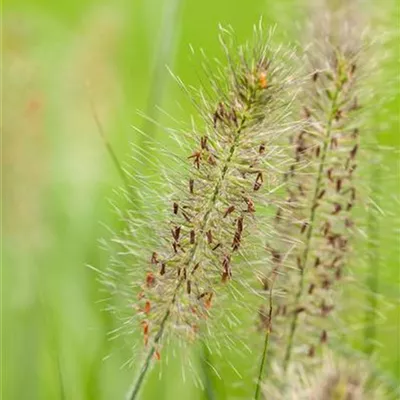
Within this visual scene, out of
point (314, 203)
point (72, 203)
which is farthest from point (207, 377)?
point (72, 203)

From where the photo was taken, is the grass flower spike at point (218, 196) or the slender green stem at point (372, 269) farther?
the slender green stem at point (372, 269)

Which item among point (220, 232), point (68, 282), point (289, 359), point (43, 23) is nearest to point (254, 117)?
point (220, 232)

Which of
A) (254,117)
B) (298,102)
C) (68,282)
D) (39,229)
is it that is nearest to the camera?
(254,117)

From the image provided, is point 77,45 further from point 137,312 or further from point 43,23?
point 43,23

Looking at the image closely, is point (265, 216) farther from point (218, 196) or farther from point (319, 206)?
point (319, 206)

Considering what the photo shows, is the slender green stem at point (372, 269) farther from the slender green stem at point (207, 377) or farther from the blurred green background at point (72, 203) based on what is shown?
the slender green stem at point (207, 377)

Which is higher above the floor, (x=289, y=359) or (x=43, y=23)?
(x=43, y=23)

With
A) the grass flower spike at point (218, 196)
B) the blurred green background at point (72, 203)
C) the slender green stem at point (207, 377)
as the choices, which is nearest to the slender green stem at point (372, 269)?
the blurred green background at point (72, 203)

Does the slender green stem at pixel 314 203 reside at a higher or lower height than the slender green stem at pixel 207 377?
higher

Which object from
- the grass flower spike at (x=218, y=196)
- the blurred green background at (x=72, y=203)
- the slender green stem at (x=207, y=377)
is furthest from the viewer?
the blurred green background at (x=72, y=203)
